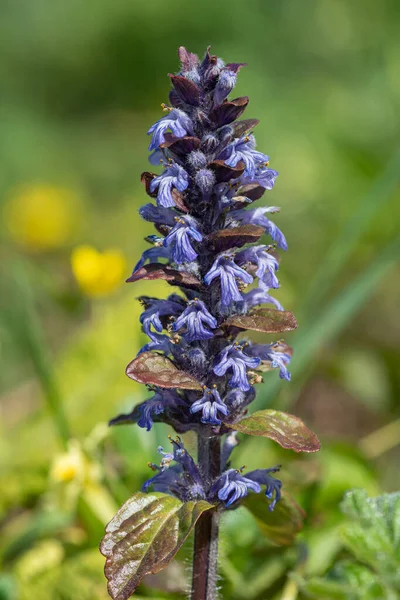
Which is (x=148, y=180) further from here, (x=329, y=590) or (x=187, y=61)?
(x=329, y=590)

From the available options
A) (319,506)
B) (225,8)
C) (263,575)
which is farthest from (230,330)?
(225,8)

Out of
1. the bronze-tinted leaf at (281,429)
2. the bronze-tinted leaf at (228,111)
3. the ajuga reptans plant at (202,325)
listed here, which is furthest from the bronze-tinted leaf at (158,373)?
the bronze-tinted leaf at (228,111)

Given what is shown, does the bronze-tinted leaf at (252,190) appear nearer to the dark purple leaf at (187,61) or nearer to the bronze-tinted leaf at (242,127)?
the bronze-tinted leaf at (242,127)

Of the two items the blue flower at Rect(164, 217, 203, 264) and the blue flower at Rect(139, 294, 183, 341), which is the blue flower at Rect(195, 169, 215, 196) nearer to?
the blue flower at Rect(164, 217, 203, 264)

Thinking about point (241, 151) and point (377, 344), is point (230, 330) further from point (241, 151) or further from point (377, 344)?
point (377, 344)

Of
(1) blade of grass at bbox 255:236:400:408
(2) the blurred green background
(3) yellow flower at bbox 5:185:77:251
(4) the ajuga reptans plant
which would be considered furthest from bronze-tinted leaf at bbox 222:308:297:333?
(3) yellow flower at bbox 5:185:77:251
